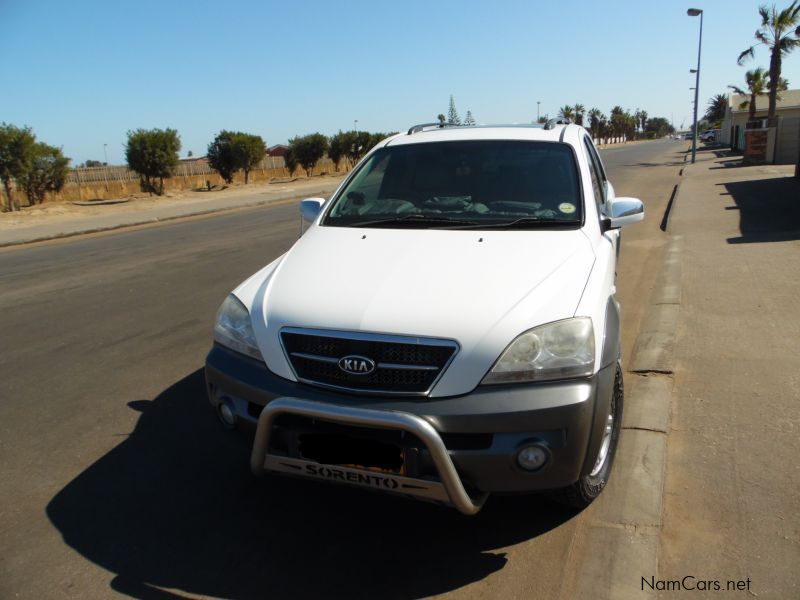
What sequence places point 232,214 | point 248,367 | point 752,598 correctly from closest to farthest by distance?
point 752,598 → point 248,367 → point 232,214

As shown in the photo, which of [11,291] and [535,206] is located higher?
[535,206]

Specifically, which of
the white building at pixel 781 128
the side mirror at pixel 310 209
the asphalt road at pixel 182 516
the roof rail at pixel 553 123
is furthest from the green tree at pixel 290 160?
the side mirror at pixel 310 209

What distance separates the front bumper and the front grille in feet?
0.19

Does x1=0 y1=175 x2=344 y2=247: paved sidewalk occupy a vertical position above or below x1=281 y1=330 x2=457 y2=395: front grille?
below

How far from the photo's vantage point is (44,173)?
26734 millimetres

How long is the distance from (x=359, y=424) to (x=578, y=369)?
0.92 meters

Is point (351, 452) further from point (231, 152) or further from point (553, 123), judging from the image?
point (231, 152)

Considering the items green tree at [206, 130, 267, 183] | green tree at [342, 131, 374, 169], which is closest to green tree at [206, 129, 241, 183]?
green tree at [206, 130, 267, 183]

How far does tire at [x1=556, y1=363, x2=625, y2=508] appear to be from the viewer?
2.99 meters

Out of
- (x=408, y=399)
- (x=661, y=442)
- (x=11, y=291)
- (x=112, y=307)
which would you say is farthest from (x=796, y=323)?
(x=11, y=291)

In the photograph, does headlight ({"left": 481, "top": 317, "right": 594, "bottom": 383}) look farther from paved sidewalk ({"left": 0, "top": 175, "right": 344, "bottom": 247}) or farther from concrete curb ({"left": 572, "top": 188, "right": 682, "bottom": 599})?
paved sidewalk ({"left": 0, "top": 175, "right": 344, "bottom": 247})

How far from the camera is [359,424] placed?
8.51 ft

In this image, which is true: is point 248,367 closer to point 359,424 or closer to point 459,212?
point 359,424

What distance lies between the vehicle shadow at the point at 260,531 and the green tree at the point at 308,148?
42.7 m
